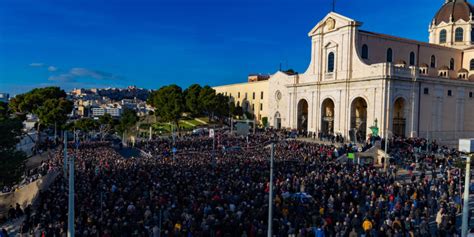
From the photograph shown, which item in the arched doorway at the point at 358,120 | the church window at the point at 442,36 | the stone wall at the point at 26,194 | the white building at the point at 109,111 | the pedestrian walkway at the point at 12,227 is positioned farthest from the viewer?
the white building at the point at 109,111

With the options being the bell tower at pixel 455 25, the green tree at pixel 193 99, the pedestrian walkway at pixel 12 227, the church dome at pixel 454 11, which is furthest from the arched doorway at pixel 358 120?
the green tree at pixel 193 99

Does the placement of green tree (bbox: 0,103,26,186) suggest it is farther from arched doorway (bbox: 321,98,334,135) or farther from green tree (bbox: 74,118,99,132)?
green tree (bbox: 74,118,99,132)

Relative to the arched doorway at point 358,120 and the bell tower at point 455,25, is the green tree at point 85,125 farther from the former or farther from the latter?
the bell tower at point 455,25

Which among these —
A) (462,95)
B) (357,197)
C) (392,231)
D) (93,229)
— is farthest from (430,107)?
(93,229)

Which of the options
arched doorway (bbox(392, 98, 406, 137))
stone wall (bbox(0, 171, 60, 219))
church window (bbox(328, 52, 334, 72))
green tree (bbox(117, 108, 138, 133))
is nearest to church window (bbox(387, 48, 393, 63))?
church window (bbox(328, 52, 334, 72))

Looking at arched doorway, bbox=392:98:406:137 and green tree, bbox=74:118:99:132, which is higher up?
arched doorway, bbox=392:98:406:137

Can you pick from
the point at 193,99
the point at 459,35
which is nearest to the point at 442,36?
the point at 459,35

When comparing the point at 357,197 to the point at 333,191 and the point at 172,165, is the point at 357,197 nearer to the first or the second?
the point at 333,191
